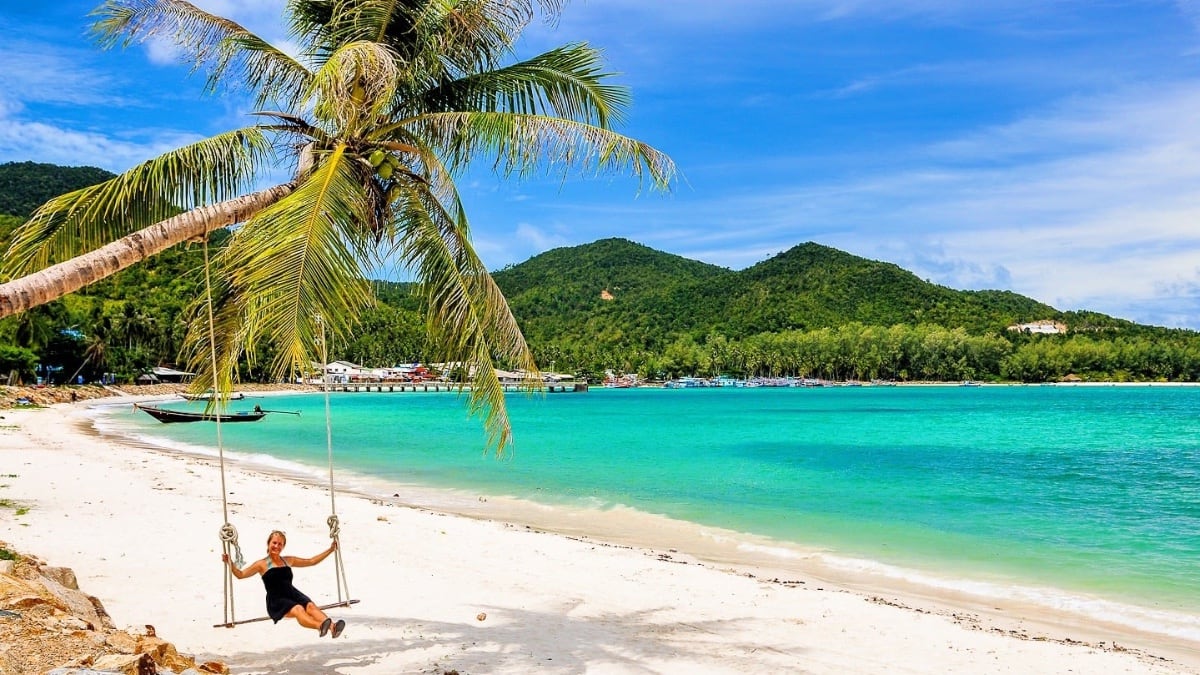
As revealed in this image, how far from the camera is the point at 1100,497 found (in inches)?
742

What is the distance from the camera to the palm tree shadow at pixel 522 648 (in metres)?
5.82

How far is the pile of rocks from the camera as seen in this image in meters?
3.76

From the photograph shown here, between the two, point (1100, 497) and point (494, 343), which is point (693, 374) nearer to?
point (1100, 497)

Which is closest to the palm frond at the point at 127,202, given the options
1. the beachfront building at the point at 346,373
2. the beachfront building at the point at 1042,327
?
the beachfront building at the point at 346,373

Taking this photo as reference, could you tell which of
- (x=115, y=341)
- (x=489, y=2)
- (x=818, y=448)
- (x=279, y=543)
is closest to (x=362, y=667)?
(x=279, y=543)

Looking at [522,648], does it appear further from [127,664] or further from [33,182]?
[33,182]

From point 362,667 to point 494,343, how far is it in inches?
97.2

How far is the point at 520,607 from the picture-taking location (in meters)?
7.85

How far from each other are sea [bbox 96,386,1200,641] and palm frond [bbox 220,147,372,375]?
1058mm

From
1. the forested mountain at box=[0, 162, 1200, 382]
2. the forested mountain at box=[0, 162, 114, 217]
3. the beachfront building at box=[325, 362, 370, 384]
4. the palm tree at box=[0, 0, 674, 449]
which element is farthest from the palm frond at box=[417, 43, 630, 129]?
the beachfront building at box=[325, 362, 370, 384]

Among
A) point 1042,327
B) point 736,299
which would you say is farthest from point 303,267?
point 1042,327

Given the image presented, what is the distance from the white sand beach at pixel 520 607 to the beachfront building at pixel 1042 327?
13988cm

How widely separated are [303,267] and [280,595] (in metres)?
2.46

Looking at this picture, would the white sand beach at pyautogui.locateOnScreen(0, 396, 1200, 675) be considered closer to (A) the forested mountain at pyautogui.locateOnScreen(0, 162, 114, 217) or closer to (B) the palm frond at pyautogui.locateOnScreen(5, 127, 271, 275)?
(B) the palm frond at pyautogui.locateOnScreen(5, 127, 271, 275)
